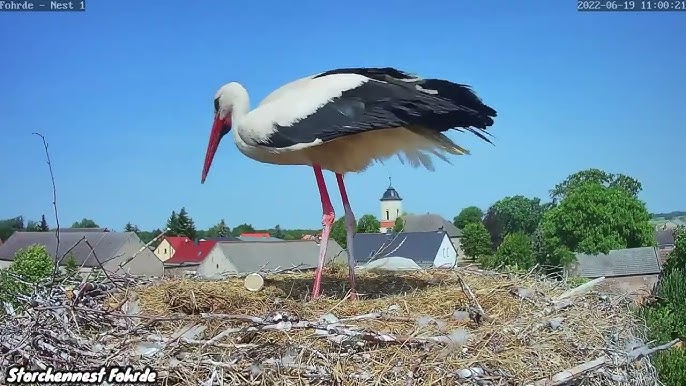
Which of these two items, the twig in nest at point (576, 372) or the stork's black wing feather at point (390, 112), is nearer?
the twig in nest at point (576, 372)

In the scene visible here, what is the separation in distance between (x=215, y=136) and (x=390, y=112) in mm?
1067

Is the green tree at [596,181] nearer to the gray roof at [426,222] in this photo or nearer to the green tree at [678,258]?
the gray roof at [426,222]

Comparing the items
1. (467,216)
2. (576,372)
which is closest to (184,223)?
(576,372)

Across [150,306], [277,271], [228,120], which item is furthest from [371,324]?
[277,271]

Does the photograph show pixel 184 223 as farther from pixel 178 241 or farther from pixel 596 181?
pixel 596 181

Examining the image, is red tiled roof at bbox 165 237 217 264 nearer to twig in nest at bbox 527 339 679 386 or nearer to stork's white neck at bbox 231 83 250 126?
stork's white neck at bbox 231 83 250 126

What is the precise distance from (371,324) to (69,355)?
41.5 inches

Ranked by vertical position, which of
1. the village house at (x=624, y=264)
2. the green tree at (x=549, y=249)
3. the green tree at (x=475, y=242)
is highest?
the green tree at (x=475, y=242)

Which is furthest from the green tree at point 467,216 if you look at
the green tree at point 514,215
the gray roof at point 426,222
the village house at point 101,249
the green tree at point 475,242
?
the village house at point 101,249

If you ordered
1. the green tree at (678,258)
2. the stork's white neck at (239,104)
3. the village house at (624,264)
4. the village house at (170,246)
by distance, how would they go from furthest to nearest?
1. the village house at (624,264)
2. the village house at (170,246)
3. the green tree at (678,258)
4. the stork's white neck at (239,104)

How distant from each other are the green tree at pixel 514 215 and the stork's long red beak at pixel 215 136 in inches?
1009

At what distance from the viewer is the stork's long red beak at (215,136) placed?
328 centimetres

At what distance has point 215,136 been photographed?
3332 mm

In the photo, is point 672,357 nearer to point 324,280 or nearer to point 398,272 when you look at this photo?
point 398,272
